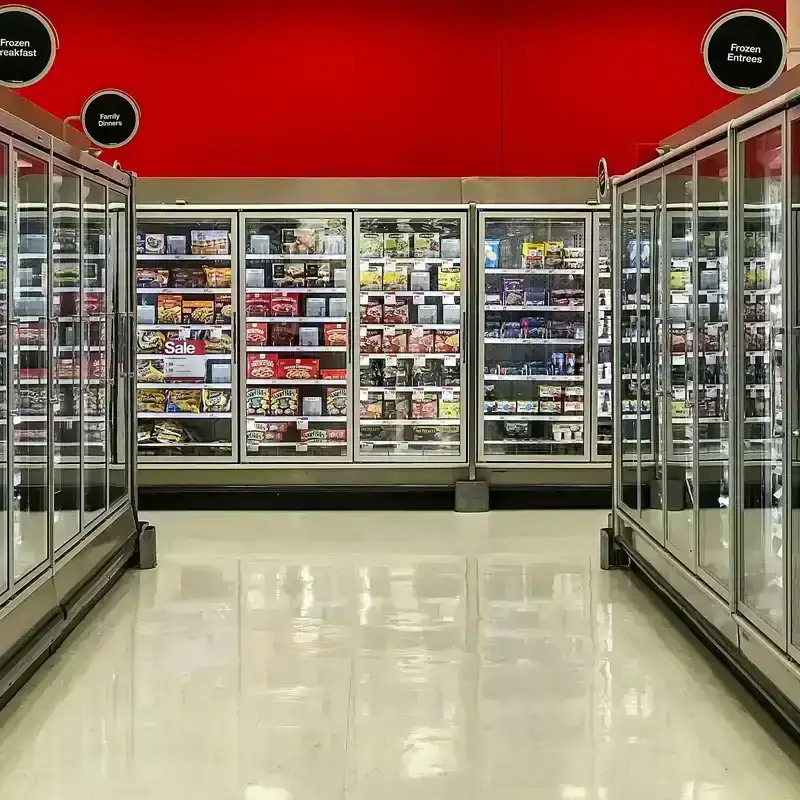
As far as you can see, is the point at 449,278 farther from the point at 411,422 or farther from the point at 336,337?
the point at 411,422

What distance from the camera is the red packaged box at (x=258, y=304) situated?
26.4ft

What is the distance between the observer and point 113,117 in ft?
20.6

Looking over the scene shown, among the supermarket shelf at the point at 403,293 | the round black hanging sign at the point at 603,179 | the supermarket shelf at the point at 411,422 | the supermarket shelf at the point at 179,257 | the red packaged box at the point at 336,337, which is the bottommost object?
the supermarket shelf at the point at 411,422

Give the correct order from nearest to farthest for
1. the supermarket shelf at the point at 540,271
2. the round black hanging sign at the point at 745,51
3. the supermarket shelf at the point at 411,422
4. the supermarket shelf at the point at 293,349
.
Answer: the round black hanging sign at the point at 745,51 < the supermarket shelf at the point at 540,271 < the supermarket shelf at the point at 293,349 < the supermarket shelf at the point at 411,422

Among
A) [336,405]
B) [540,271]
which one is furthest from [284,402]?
[540,271]

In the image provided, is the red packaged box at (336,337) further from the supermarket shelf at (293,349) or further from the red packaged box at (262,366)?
the red packaged box at (262,366)

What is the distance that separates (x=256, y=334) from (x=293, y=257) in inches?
25.3

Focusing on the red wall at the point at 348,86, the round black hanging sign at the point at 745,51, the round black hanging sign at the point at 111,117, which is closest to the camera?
the round black hanging sign at the point at 745,51

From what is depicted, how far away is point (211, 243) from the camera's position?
8016 mm

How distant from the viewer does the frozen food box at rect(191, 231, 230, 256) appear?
8.01 meters

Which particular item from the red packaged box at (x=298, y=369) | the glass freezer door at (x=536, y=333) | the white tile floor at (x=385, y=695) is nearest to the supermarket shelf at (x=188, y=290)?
the red packaged box at (x=298, y=369)

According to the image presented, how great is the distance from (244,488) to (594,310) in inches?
114

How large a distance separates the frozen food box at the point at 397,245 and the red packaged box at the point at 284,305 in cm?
77

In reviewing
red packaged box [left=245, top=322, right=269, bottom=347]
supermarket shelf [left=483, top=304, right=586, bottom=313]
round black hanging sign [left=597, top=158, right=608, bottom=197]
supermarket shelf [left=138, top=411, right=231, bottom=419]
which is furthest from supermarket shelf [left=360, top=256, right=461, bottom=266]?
round black hanging sign [left=597, top=158, right=608, bottom=197]
